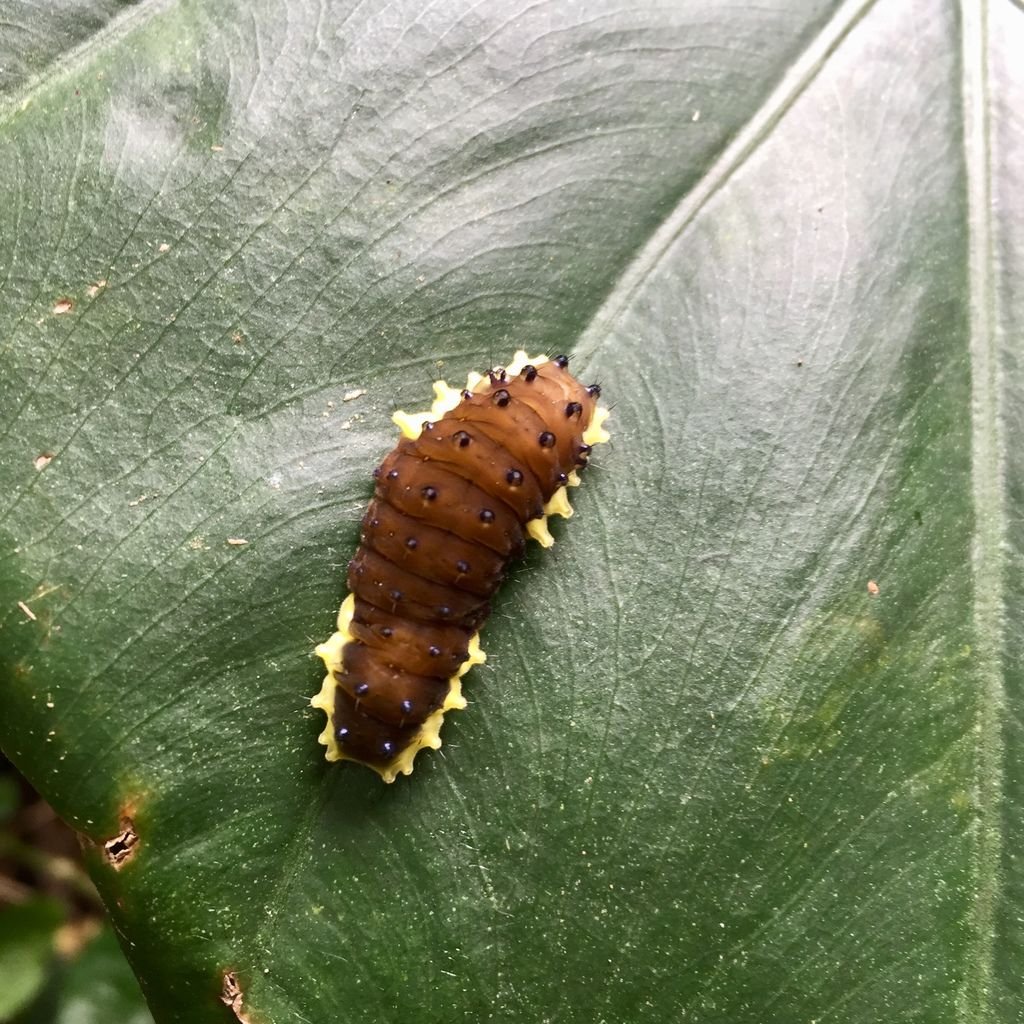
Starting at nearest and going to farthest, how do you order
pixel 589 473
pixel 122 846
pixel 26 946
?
pixel 122 846 < pixel 589 473 < pixel 26 946

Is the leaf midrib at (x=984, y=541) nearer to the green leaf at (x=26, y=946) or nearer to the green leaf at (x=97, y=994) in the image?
the green leaf at (x=97, y=994)

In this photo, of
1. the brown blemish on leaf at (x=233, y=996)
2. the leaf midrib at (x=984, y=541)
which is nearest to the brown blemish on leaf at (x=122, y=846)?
the brown blemish on leaf at (x=233, y=996)

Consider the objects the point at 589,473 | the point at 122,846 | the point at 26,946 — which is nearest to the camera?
the point at 122,846

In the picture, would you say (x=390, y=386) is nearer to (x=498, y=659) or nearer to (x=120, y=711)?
(x=498, y=659)

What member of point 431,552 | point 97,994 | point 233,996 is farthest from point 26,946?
point 431,552

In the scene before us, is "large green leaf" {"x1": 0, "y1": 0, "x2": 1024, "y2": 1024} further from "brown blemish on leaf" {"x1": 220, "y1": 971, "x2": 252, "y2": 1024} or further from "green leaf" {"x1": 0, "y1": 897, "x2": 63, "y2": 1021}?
"green leaf" {"x1": 0, "y1": 897, "x2": 63, "y2": 1021}

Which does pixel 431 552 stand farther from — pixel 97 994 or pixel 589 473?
pixel 97 994
